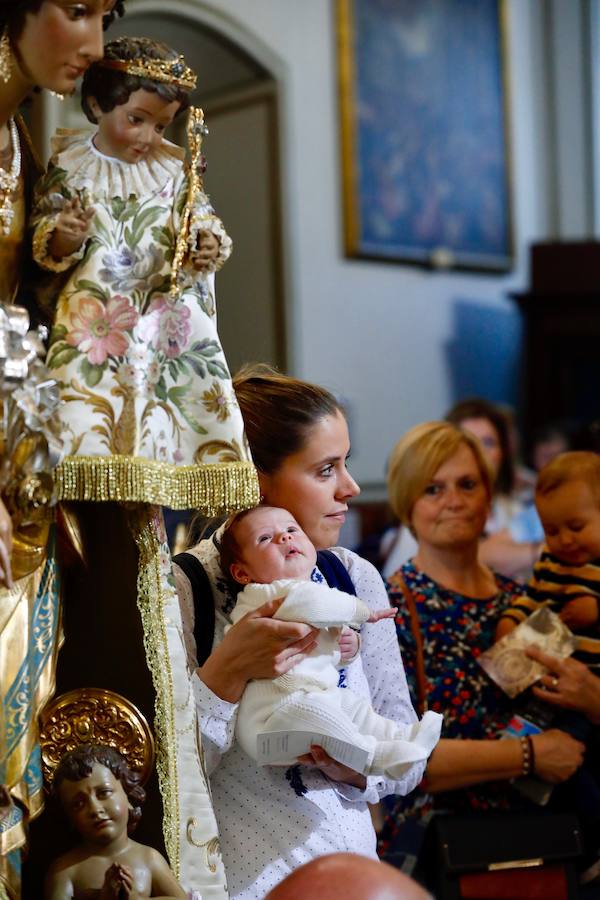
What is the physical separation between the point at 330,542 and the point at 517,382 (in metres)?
8.95

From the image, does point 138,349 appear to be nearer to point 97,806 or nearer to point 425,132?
point 97,806

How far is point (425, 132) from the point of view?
10.4m

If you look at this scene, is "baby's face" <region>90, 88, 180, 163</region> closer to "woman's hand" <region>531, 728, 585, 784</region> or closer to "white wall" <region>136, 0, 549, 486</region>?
"woman's hand" <region>531, 728, 585, 784</region>

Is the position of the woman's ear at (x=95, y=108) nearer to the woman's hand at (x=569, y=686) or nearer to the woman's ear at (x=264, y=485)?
the woman's ear at (x=264, y=485)

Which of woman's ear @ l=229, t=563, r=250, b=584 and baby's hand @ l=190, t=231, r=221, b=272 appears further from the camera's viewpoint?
woman's ear @ l=229, t=563, r=250, b=584

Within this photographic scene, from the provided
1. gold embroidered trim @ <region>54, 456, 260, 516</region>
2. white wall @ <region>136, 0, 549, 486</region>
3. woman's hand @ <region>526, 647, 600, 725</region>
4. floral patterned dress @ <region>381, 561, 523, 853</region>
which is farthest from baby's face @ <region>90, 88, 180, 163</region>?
white wall @ <region>136, 0, 549, 486</region>

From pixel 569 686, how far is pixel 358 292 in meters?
6.64

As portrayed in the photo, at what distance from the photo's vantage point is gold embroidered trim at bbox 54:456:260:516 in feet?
6.82

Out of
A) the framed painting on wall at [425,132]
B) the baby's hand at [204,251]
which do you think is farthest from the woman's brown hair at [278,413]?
the framed painting on wall at [425,132]

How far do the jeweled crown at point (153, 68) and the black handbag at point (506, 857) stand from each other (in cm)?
198

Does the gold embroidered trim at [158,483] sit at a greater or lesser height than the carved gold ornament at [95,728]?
greater

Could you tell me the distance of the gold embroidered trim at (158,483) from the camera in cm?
208

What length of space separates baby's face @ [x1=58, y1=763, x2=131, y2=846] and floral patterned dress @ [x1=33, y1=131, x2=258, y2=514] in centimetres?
46

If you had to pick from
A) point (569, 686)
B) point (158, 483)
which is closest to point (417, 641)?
point (569, 686)
